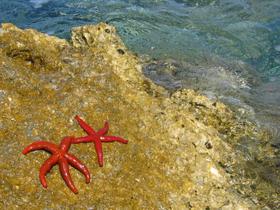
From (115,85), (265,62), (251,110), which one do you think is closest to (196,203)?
(115,85)

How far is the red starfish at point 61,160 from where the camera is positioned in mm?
4773

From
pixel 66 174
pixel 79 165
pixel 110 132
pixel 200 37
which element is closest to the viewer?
pixel 66 174

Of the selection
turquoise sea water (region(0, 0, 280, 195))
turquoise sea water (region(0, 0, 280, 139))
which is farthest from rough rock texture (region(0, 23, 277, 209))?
turquoise sea water (region(0, 0, 280, 139))

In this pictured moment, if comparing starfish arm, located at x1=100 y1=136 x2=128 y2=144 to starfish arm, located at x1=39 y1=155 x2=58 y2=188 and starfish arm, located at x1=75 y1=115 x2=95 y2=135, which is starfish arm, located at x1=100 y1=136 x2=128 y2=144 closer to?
starfish arm, located at x1=75 y1=115 x2=95 y2=135

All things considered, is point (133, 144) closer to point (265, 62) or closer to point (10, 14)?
point (265, 62)

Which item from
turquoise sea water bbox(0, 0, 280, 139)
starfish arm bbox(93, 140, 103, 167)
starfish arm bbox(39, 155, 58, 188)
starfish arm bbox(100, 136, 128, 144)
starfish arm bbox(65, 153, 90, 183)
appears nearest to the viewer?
starfish arm bbox(39, 155, 58, 188)

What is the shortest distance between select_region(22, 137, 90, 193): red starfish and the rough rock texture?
10cm

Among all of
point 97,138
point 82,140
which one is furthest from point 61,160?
point 97,138

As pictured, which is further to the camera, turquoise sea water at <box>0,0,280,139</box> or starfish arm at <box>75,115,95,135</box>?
turquoise sea water at <box>0,0,280,139</box>

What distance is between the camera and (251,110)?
25.3 ft

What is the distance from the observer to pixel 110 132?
18.2 ft

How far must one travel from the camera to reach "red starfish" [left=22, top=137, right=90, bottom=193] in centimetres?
477

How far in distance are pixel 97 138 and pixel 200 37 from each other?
9.95 m

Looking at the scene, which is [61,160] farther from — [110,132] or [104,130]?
[110,132]
